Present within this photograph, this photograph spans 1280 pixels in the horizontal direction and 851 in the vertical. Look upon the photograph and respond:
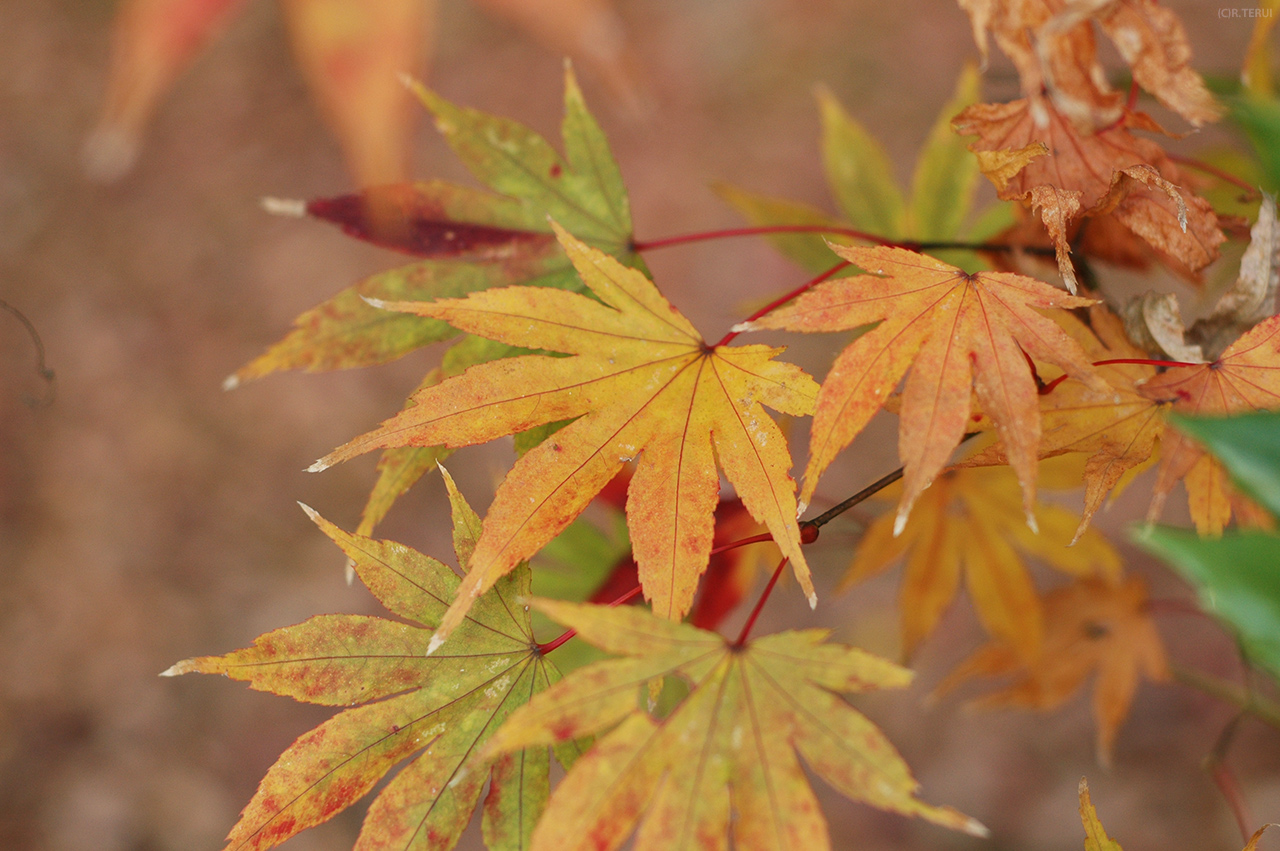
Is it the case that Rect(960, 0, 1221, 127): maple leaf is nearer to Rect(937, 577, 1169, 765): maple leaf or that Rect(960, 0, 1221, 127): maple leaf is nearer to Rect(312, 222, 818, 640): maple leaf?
Rect(312, 222, 818, 640): maple leaf

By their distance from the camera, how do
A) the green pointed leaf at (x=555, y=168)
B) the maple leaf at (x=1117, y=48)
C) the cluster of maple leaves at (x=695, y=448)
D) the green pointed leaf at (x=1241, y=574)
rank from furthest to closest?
the green pointed leaf at (x=555, y=168)
the maple leaf at (x=1117, y=48)
the cluster of maple leaves at (x=695, y=448)
the green pointed leaf at (x=1241, y=574)

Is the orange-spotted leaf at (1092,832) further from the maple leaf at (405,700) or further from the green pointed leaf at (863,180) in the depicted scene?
the green pointed leaf at (863,180)

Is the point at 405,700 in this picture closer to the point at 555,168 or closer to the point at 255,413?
the point at 555,168

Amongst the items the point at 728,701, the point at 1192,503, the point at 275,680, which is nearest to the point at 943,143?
the point at 1192,503

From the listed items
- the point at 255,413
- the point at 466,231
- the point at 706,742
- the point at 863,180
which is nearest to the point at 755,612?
the point at 706,742

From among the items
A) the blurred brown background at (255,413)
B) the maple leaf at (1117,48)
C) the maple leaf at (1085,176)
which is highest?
the maple leaf at (1117,48)

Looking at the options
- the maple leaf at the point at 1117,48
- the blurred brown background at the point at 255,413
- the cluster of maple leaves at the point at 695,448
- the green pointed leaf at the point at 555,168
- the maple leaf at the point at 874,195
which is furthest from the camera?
the blurred brown background at the point at 255,413

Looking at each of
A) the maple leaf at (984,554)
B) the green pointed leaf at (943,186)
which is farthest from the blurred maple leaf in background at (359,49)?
the maple leaf at (984,554)

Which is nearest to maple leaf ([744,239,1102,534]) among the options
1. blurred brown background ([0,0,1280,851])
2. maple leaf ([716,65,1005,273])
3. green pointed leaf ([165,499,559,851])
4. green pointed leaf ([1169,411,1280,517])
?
green pointed leaf ([1169,411,1280,517])
